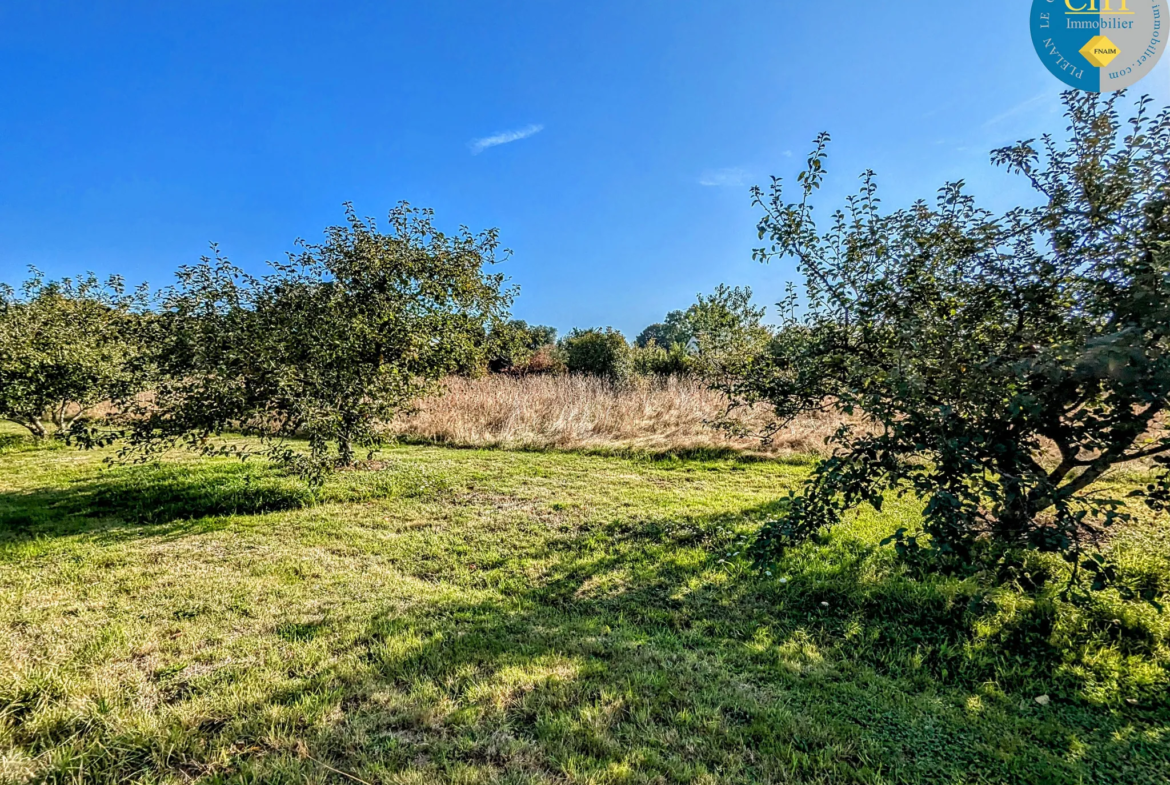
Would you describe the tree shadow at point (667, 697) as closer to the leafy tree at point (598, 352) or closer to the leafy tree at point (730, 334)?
the leafy tree at point (730, 334)

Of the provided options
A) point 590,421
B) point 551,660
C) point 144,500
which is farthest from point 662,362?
point 551,660

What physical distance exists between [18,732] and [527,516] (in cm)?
385

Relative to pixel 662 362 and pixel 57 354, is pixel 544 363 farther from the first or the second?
pixel 57 354

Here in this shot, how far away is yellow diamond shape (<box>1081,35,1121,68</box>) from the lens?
10.9 ft

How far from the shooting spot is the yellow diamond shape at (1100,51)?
131 inches

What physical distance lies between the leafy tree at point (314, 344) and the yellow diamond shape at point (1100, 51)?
6768mm

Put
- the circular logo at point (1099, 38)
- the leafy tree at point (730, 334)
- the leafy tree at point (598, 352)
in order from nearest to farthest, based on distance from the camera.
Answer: the circular logo at point (1099, 38) < the leafy tree at point (730, 334) < the leafy tree at point (598, 352)

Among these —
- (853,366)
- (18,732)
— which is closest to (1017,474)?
(853,366)

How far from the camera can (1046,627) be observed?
2.89 m

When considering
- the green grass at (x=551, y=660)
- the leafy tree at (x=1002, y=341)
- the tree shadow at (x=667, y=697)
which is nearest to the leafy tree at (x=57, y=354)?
the green grass at (x=551, y=660)

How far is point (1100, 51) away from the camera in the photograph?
11.1 feet

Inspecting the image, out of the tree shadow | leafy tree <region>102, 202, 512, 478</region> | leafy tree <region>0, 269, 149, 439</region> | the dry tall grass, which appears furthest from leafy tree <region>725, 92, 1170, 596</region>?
leafy tree <region>0, 269, 149, 439</region>

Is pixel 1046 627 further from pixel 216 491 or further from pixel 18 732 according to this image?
pixel 216 491

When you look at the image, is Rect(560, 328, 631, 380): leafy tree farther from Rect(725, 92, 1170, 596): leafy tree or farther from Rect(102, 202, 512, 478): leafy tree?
Rect(725, 92, 1170, 596): leafy tree
